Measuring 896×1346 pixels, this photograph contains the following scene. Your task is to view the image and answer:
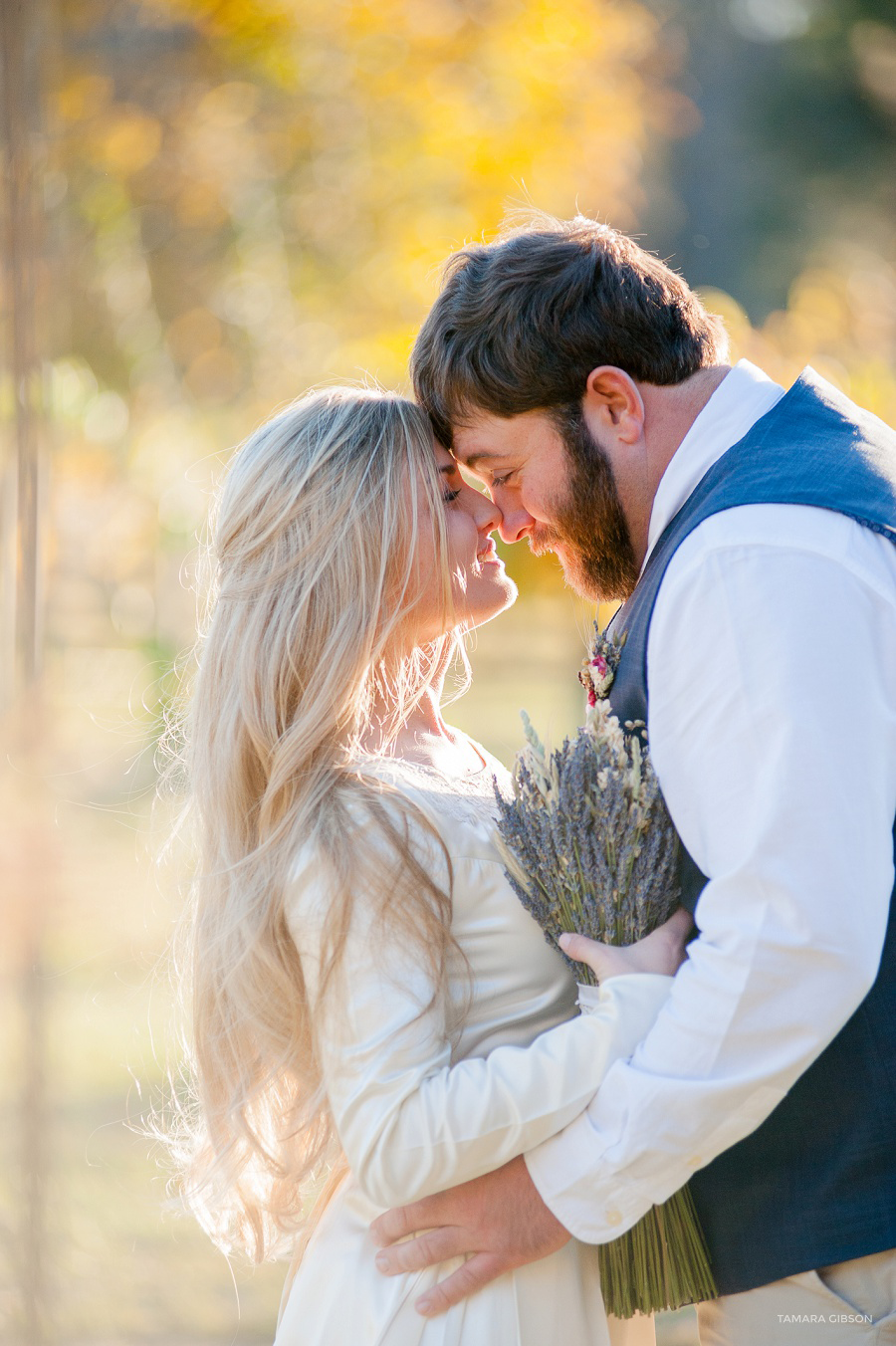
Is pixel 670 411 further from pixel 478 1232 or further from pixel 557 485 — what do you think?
pixel 478 1232

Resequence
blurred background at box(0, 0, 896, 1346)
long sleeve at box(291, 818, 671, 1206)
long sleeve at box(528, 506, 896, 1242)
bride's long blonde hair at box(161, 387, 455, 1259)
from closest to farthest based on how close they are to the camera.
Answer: long sleeve at box(528, 506, 896, 1242), long sleeve at box(291, 818, 671, 1206), bride's long blonde hair at box(161, 387, 455, 1259), blurred background at box(0, 0, 896, 1346)

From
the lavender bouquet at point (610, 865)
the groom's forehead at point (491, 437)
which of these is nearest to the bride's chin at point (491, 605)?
the groom's forehead at point (491, 437)

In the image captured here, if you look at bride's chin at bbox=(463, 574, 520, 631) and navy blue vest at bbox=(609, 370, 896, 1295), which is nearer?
navy blue vest at bbox=(609, 370, 896, 1295)

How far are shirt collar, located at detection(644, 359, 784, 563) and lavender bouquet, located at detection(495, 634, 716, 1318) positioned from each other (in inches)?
14.8

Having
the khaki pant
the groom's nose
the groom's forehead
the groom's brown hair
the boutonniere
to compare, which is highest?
the groom's brown hair

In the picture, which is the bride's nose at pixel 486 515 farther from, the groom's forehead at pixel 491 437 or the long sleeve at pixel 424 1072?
the long sleeve at pixel 424 1072

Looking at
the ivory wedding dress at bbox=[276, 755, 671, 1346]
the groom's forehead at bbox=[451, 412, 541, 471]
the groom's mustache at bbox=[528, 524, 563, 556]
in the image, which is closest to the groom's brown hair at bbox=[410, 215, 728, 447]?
the groom's forehead at bbox=[451, 412, 541, 471]

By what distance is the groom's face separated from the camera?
2.12 m

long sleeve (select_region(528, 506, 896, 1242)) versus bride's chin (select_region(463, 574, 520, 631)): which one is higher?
bride's chin (select_region(463, 574, 520, 631))

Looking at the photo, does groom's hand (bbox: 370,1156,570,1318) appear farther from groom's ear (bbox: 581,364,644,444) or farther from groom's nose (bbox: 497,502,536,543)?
groom's ear (bbox: 581,364,644,444)

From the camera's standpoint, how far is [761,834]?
1.37m

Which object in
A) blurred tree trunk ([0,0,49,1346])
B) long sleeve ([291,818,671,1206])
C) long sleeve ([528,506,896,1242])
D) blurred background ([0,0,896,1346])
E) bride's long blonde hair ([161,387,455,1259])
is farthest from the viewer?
blurred background ([0,0,896,1346])

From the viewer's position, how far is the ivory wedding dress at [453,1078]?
5.06ft

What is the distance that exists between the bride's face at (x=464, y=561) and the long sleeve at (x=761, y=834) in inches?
23.7
